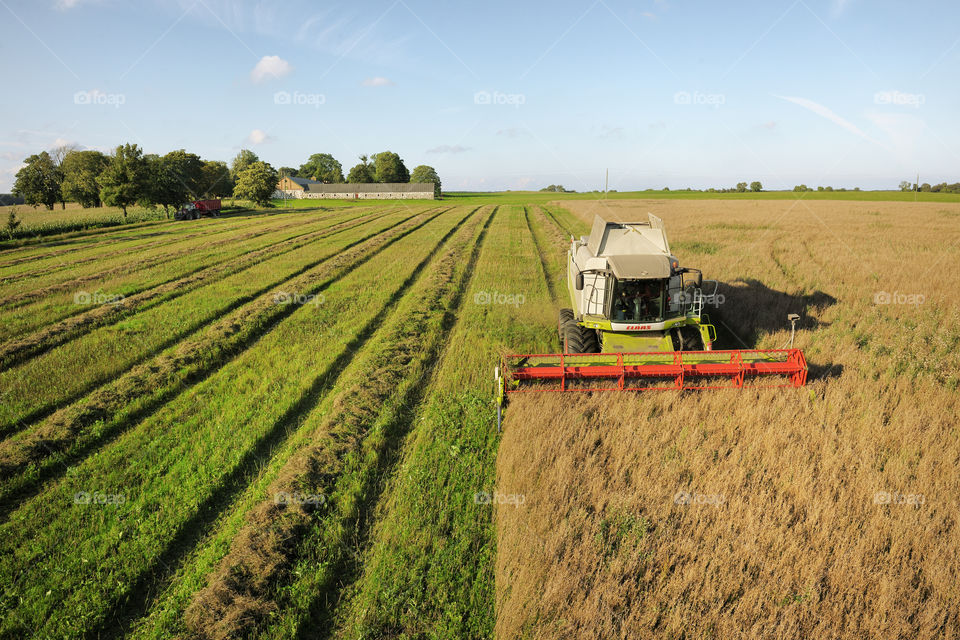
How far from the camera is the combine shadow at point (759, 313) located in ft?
34.8

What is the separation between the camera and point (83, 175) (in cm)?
5081

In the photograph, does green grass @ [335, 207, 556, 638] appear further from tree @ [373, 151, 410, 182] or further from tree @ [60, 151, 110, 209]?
tree @ [373, 151, 410, 182]

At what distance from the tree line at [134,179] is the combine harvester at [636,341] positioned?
44.1 m

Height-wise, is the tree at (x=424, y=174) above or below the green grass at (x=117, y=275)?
above

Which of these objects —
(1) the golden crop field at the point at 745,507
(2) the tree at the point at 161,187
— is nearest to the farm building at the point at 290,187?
(2) the tree at the point at 161,187

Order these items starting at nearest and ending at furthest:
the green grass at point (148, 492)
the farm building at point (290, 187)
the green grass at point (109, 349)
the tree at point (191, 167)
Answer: the green grass at point (148, 492) → the green grass at point (109, 349) → the tree at point (191, 167) → the farm building at point (290, 187)

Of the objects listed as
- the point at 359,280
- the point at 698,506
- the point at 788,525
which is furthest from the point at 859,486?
the point at 359,280

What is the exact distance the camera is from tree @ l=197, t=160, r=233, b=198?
72.1 metres

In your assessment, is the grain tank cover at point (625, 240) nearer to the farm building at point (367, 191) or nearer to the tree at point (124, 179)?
the tree at point (124, 179)

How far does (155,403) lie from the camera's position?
26.0ft

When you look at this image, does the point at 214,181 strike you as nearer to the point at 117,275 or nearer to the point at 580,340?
the point at 117,275

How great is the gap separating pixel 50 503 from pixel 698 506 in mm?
7632

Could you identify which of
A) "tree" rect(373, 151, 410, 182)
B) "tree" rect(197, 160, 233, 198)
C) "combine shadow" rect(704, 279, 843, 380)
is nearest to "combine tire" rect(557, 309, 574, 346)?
"combine shadow" rect(704, 279, 843, 380)

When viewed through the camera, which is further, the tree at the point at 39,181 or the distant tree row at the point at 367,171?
the distant tree row at the point at 367,171
